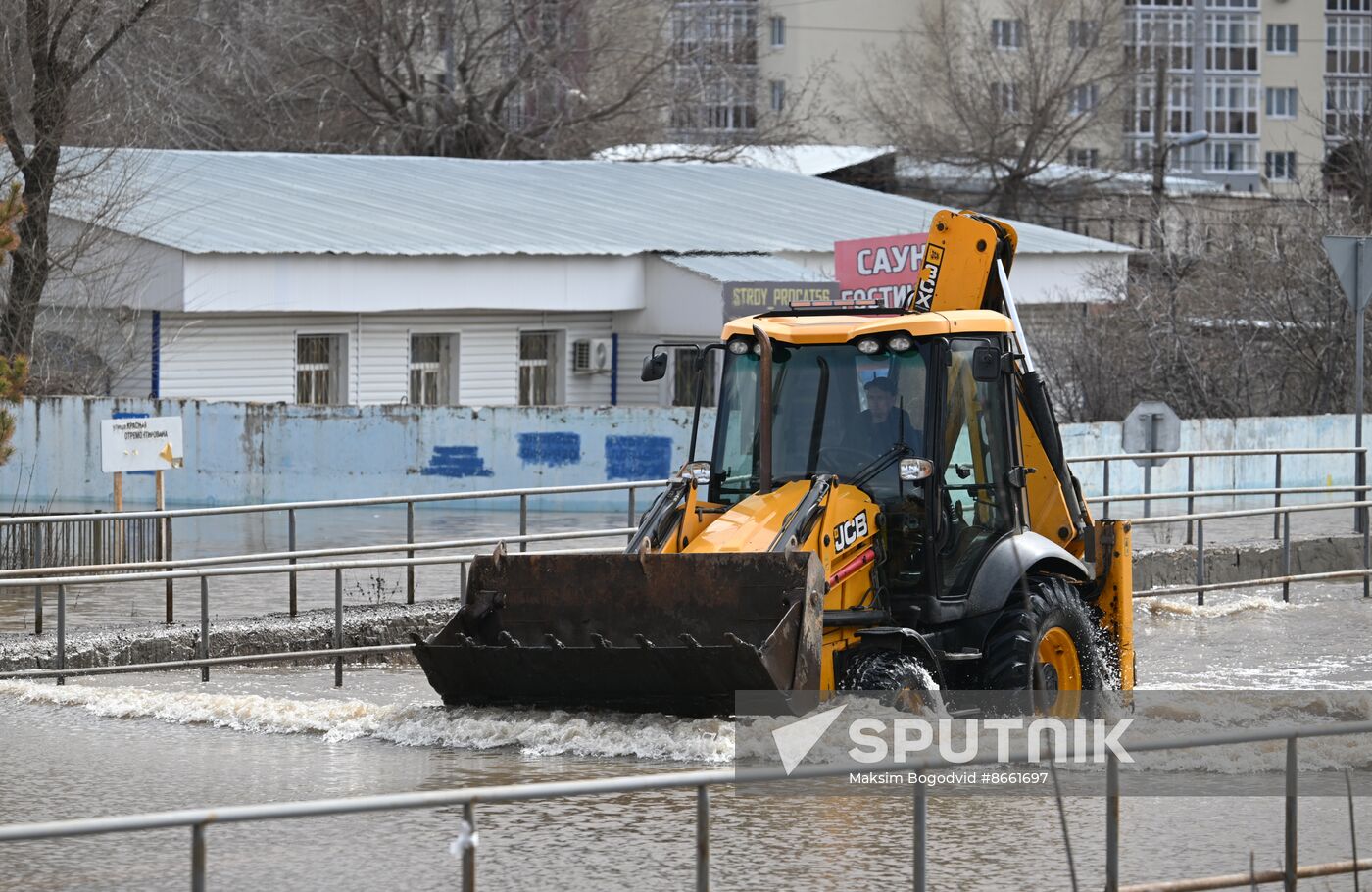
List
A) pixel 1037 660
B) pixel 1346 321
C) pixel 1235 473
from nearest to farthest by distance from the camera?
1. pixel 1037 660
2. pixel 1235 473
3. pixel 1346 321

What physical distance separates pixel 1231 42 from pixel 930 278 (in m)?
88.6

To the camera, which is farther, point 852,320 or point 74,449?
point 74,449

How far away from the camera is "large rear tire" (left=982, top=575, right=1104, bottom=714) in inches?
448

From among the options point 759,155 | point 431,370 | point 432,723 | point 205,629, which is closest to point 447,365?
point 431,370

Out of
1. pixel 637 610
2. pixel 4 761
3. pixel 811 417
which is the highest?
pixel 811 417

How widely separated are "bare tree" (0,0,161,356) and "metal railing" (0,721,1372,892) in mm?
22033

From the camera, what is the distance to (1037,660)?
11.6 meters

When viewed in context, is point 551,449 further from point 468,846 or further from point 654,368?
point 468,846

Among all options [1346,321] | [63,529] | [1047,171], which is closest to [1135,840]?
[63,529]

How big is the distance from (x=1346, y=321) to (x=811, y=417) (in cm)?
2279

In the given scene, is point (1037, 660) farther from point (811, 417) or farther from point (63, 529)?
point (63, 529)

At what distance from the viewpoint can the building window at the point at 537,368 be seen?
1442 inches

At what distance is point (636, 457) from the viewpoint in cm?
2800

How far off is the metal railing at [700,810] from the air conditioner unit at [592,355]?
96.2 ft
